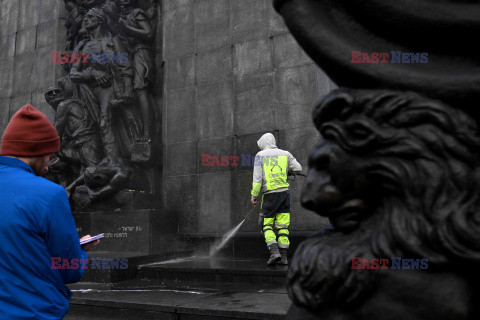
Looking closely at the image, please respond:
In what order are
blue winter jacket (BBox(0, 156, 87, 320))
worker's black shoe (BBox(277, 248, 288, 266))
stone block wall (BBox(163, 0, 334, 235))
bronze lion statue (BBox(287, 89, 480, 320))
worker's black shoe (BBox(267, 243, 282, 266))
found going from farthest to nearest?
stone block wall (BBox(163, 0, 334, 235)), worker's black shoe (BBox(277, 248, 288, 266)), worker's black shoe (BBox(267, 243, 282, 266)), blue winter jacket (BBox(0, 156, 87, 320)), bronze lion statue (BBox(287, 89, 480, 320))

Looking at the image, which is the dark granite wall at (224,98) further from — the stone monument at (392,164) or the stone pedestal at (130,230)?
the stone monument at (392,164)

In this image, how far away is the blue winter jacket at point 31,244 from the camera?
1967 millimetres

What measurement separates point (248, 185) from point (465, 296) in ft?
24.6

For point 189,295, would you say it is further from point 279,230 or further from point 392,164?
point 392,164

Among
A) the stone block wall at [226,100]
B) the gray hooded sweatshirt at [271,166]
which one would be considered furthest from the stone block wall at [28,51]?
the gray hooded sweatshirt at [271,166]

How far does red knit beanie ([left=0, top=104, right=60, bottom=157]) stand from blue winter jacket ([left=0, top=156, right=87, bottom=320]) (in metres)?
0.14

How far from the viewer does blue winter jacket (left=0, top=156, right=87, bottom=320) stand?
6.45 feet

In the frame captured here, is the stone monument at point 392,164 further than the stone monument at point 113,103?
No

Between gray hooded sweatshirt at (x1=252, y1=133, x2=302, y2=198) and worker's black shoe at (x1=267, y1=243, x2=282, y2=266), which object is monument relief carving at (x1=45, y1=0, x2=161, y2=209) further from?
worker's black shoe at (x1=267, y1=243, x2=282, y2=266)

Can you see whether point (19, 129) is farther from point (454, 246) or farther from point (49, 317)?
point (454, 246)

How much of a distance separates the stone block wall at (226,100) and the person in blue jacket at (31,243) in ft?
21.3

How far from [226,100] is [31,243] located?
25.2 feet

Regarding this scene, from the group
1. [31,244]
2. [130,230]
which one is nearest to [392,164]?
[31,244]

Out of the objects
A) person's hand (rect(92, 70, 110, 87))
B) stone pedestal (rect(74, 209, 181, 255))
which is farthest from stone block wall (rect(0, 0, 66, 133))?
stone pedestal (rect(74, 209, 181, 255))
